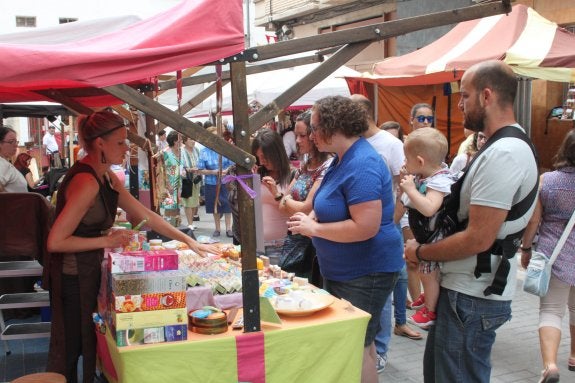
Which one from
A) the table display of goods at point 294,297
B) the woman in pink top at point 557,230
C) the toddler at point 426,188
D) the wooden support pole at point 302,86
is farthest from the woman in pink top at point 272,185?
the woman in pink top at point 557,230

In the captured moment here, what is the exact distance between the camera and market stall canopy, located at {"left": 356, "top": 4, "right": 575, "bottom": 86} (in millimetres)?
7043

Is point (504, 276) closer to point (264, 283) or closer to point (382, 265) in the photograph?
point (382, 265)

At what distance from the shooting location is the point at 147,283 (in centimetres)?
253

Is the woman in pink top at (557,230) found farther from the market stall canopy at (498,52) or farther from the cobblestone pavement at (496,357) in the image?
the market stall canopy at (498,52)

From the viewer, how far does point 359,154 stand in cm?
311

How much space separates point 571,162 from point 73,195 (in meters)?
3.17

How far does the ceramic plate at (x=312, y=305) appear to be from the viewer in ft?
9.41

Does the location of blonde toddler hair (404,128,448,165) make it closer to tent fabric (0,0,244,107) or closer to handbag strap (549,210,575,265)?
tent fabric (0,0,244,107)

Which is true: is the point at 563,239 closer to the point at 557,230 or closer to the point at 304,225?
the point at 557,230

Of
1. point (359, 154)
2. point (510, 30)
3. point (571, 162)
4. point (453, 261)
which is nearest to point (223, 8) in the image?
point (359, 154)

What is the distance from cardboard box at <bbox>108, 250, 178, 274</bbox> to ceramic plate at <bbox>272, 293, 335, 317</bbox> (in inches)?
24.0

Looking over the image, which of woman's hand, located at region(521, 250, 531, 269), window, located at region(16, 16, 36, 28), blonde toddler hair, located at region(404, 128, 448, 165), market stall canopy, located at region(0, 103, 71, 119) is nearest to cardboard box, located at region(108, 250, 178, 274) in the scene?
blonde toddler hair, located at region(404, 128, 448, 165)

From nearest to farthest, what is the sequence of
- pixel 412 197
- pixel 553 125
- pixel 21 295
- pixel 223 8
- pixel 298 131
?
pixel 223 8
pixel 412 197
pixel 298 131
pixel 21 295
pixel 553 125

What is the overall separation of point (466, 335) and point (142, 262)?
1.46 meters
